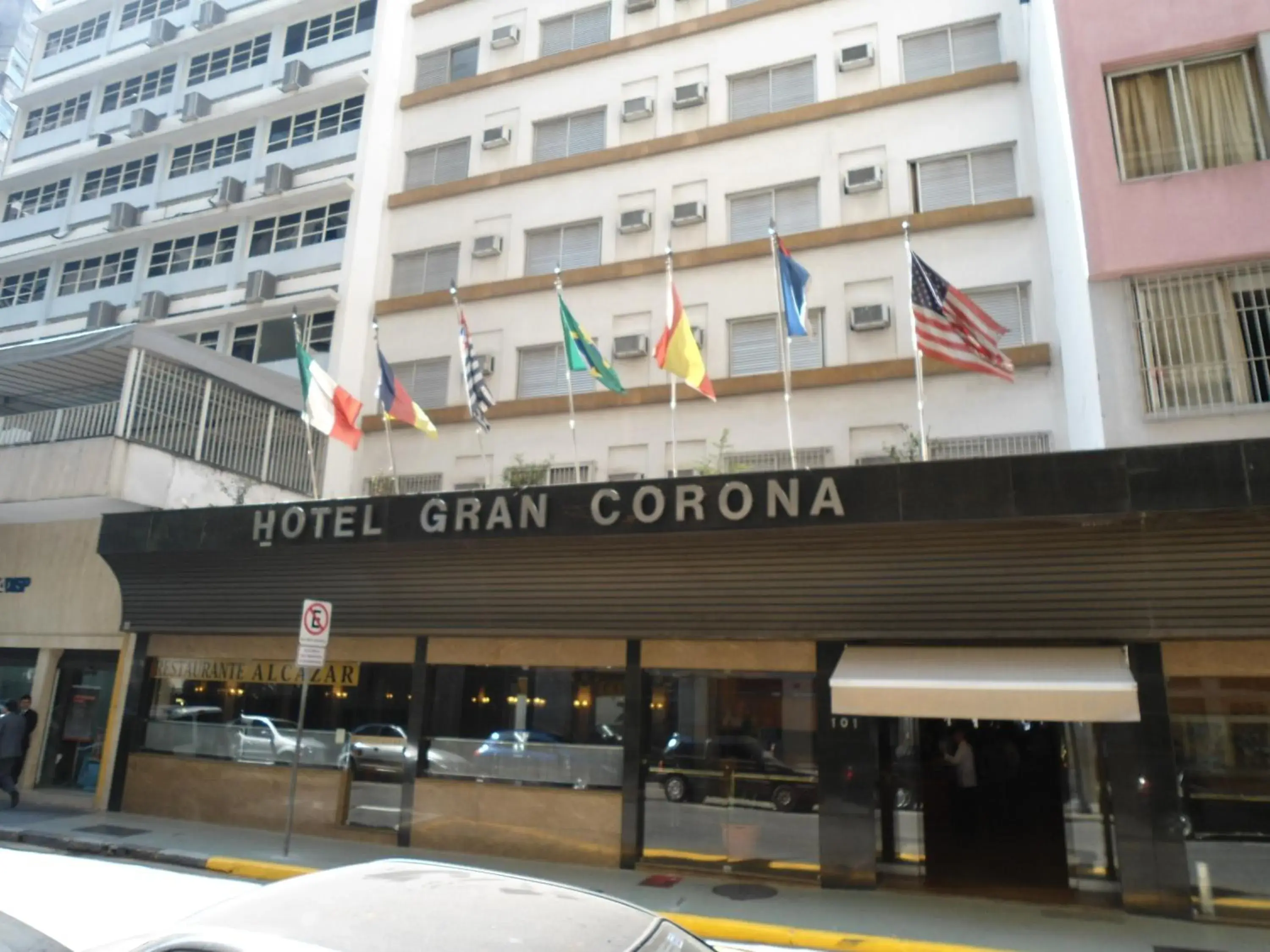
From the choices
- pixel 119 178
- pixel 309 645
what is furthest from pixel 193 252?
pixel 309 645

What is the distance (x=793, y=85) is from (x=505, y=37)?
7369 mm

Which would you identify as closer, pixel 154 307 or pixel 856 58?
pixel 856 58

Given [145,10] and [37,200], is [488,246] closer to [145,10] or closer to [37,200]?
[145,10]

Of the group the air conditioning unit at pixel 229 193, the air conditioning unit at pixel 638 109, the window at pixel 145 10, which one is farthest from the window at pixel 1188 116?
the window at pixel 145 10

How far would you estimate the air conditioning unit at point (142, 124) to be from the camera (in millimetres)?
27391

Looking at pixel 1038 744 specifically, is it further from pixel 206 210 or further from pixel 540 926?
pixel 206 210

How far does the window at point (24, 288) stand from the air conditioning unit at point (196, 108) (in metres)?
6.72

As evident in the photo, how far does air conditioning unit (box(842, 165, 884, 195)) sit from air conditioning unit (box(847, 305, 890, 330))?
2332 millimetres

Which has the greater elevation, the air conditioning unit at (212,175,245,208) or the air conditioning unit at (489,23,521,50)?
the air conditioning unit at (489,23,521,50)

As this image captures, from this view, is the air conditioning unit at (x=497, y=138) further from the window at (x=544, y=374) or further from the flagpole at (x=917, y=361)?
the flagpole at (x=917, y=361)

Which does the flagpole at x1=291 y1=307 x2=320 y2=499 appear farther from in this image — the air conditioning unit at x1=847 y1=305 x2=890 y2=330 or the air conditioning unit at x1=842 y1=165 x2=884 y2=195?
the air conditioning unit at x1=842 y1=165 x2=884 y2=195

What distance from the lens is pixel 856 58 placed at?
1812 cm

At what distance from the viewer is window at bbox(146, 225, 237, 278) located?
82.3 feet

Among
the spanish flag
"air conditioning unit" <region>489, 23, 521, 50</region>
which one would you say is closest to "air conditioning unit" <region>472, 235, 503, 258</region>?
"air conditioning unit" <region>489, 23, 521, 50</region>
